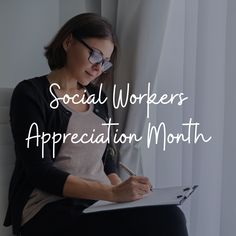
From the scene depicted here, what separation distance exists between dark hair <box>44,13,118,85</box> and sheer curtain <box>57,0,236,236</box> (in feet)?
0.60

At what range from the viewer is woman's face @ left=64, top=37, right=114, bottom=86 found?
1.21m

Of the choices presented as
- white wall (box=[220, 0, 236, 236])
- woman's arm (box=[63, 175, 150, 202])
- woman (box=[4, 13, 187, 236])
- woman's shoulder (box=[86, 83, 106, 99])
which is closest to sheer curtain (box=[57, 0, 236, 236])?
white wall (box=[220, 0, 236, 236])

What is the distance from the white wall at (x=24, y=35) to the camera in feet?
5.01

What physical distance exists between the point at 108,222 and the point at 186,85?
547 mm

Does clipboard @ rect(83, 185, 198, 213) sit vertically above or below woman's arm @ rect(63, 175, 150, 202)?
Answer: below

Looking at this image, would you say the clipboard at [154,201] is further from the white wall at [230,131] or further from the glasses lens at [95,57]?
the glasses lens at [95,57]

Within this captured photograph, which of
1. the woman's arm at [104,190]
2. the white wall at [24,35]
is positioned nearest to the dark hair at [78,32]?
the white wall at [24,35]

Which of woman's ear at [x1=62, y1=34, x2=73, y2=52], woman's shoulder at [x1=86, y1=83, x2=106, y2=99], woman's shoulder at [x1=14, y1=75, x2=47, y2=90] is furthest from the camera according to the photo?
woman's shoulder at [x1=86, y1=83, x2=106, y2=99]

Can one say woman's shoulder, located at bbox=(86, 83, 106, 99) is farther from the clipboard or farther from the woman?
the clipboard

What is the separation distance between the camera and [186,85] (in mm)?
1373

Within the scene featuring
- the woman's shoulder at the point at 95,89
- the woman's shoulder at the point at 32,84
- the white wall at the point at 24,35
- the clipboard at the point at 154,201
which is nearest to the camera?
the clipboard at the point at 154,201

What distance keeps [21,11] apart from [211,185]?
952 mm

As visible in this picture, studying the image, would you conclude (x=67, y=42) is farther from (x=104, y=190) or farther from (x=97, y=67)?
(x=104, y=190)

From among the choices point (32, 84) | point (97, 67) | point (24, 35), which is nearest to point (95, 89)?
point (97, 67)
